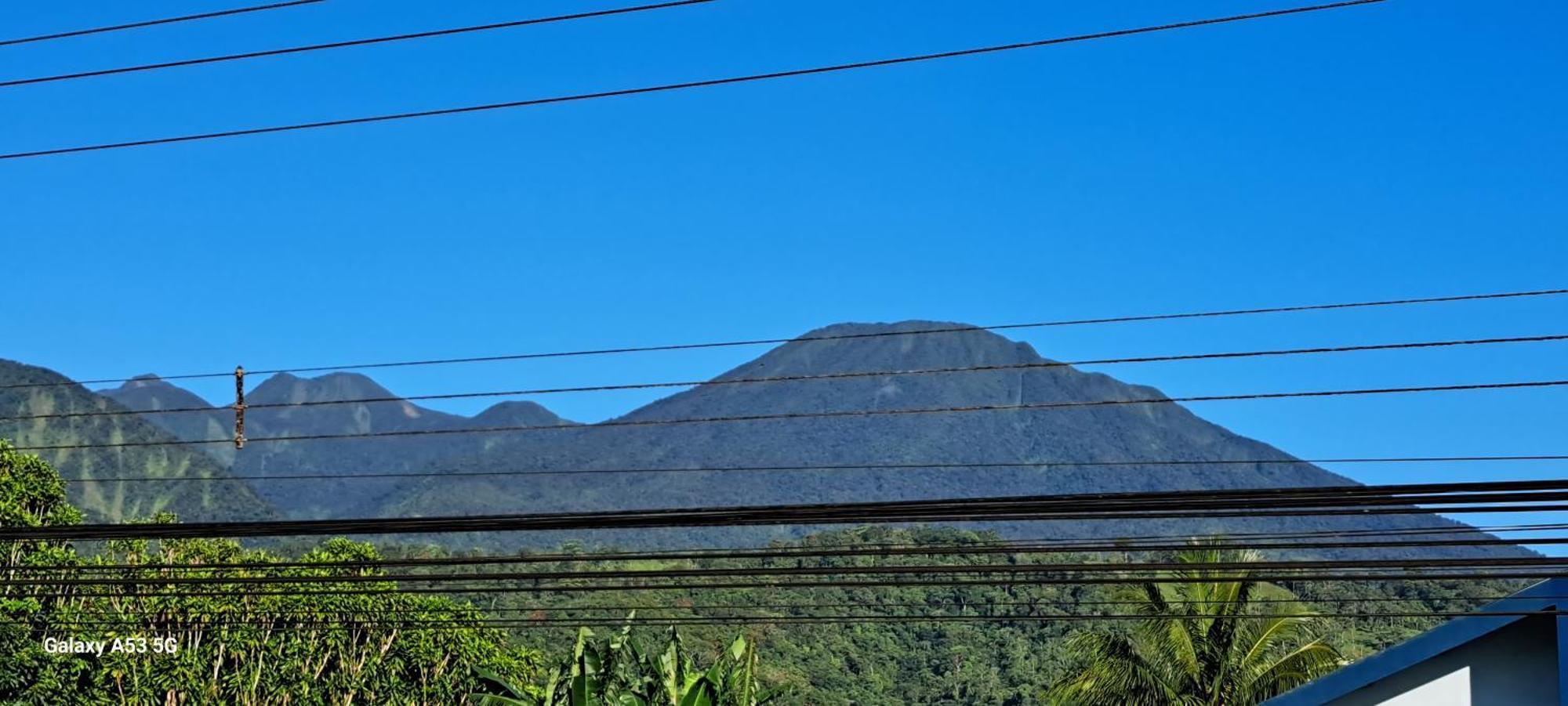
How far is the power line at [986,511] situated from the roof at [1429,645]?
2.54 metres

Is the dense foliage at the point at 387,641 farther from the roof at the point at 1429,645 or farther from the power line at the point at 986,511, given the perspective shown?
the roof at the point at 1429,645

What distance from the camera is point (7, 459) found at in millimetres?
47969

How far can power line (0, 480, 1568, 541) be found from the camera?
35.5 feet

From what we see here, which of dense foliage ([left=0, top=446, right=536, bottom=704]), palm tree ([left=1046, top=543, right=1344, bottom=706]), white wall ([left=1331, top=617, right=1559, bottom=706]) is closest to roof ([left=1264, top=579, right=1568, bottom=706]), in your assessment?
white wall ([left=1331, top=617, right=1559, bottom=706])

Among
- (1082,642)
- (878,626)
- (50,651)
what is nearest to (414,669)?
(50,651)

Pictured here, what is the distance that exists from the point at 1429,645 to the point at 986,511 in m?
4.91

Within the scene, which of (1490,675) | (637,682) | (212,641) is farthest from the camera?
(212,641)

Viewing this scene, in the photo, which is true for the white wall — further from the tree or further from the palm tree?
the palm tree

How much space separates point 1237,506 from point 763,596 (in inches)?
3596

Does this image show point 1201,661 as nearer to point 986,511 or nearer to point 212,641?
point 986,511

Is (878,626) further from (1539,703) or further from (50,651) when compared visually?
(1539,703)

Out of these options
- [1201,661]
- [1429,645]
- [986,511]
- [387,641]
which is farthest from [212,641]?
[986,511]

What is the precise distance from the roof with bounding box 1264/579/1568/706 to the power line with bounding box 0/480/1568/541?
8.32 ft

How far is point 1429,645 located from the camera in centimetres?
1441
